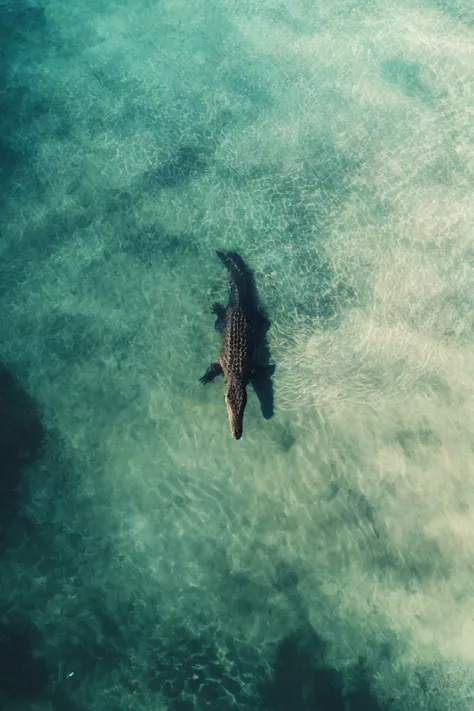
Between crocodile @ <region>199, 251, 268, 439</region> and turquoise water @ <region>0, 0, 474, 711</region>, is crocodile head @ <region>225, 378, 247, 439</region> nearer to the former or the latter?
crocodile @ <region>199, 251, 268, 439</region>

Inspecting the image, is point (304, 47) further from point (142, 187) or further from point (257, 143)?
point (142, 187)

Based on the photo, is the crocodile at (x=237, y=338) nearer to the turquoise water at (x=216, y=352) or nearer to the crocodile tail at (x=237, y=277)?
the crocodile tail at (x=237, y=277)

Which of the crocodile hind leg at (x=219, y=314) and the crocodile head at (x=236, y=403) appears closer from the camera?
the crocodile head at (x=236, y=403)

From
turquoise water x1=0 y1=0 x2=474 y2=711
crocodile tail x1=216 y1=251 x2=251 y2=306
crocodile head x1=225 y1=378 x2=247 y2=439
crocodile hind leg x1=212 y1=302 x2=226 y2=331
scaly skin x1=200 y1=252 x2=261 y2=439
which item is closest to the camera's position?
turquoise water x1=0 y1=0 x2=474 y2=711

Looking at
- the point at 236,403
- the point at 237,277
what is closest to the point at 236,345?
the point at 236,403

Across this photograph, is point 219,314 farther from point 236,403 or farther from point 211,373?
point 236,403

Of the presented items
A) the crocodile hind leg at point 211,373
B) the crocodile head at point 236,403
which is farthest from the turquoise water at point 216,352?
the crocodile head at point 236,403

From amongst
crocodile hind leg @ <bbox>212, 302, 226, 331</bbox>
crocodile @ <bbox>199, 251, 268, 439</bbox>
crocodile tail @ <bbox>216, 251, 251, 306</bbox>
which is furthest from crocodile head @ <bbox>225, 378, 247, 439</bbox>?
crocodile tail @ <bbox>216, 251, 251, 306</bbox>
